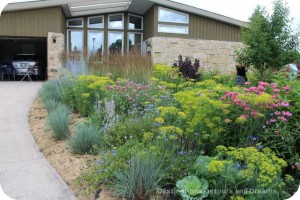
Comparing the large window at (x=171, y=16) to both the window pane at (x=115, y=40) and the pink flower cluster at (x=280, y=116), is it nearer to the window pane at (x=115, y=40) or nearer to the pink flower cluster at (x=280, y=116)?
the window pane at (x=115, y=40)

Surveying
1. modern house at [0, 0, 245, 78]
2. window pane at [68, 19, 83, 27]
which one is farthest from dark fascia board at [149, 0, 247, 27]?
window pane at [68, 19, 83, 27]

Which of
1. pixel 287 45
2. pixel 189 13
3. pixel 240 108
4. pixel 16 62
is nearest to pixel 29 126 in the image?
pixel 240 108

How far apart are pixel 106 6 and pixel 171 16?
3521mm

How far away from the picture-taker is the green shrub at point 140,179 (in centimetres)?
302

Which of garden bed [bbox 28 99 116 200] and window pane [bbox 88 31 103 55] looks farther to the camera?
window pane [bbox 88 31 103 55]

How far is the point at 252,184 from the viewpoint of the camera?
9.88 feet

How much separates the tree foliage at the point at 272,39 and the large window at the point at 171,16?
606cm

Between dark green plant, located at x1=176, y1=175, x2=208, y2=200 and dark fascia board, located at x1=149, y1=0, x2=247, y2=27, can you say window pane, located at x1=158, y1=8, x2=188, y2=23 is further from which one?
dark green plant, located at x1=176, y1=175, x2=208, y2=200

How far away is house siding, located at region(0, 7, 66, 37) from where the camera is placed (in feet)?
51.7

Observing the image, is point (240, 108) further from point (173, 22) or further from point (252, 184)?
point (173, 22)

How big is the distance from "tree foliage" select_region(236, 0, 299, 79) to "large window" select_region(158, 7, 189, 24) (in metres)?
6.06

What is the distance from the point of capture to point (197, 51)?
58.1 ft

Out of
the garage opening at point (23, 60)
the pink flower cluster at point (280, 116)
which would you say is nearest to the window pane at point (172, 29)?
the garage opening at point (23, 60)

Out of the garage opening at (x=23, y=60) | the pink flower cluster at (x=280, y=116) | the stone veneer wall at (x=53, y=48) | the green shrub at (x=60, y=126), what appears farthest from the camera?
the garage opening at (x=23, y=60)
